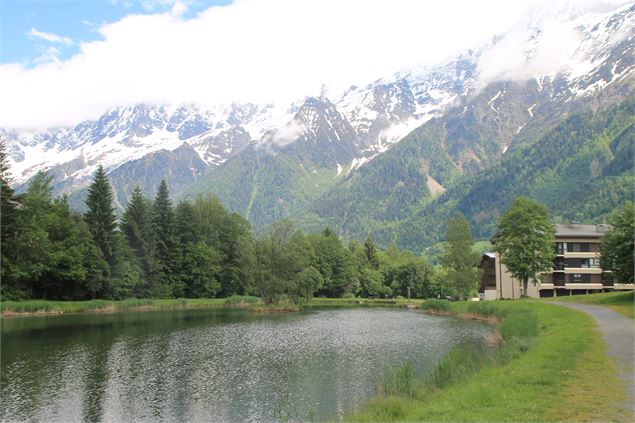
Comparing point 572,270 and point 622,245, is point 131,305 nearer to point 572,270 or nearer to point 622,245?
point 622,245

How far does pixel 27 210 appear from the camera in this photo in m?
93.7

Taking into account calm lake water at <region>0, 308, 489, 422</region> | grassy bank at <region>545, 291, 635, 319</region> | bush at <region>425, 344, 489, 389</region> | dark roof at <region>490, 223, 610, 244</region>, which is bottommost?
calm lake water at <region>0, 308, 489, 422</region>

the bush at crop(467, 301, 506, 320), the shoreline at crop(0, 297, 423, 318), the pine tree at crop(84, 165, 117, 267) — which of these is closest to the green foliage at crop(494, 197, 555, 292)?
the bush at crop(467, 301, 506, 320)

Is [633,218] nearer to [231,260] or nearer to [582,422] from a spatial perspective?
[582,422]

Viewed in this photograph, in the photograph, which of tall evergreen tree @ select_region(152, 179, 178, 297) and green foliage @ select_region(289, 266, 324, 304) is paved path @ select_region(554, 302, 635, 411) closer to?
green foliage @ select_region(289, 266, 324, 304)

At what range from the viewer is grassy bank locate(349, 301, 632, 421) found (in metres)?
19.7

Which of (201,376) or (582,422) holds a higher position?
(582,422)

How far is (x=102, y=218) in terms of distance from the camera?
364ft

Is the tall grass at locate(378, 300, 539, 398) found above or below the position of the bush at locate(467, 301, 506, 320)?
above

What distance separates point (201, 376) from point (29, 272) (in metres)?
65.6

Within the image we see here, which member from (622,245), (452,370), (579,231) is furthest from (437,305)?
(452,370)

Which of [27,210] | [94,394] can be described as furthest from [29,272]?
[94,394]

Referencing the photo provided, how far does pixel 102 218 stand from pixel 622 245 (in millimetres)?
91799

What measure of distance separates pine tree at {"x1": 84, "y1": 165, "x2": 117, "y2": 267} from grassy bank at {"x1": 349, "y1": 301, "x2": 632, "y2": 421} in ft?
291
